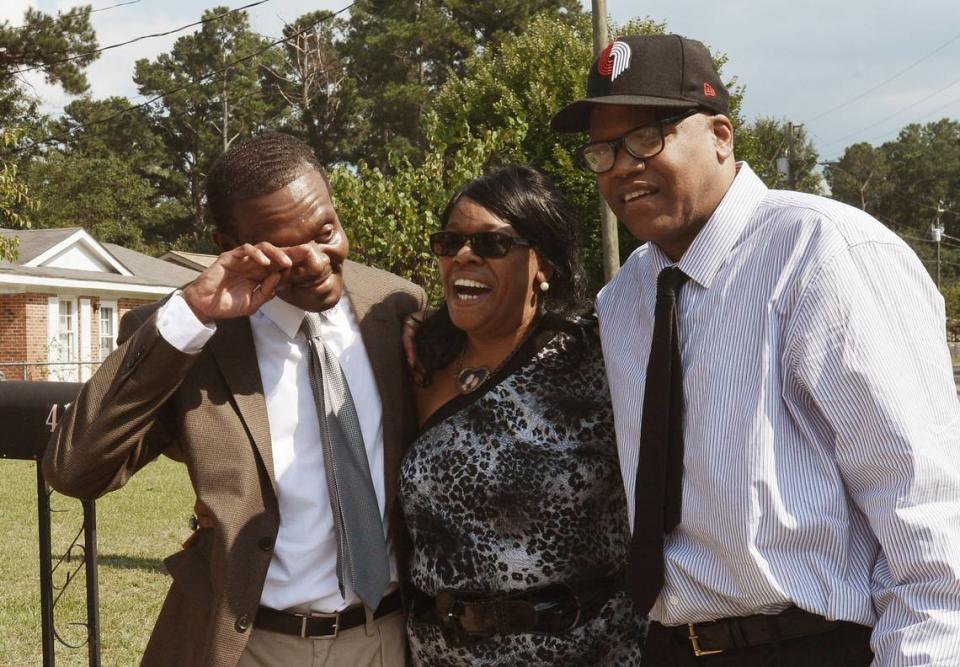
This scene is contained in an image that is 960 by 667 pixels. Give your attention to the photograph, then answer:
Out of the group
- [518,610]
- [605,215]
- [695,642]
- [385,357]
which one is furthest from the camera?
[605,215]

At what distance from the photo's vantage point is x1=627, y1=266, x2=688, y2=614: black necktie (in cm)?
221

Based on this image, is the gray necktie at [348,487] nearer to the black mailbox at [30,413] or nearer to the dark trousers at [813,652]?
the dark trousers at [813,652]

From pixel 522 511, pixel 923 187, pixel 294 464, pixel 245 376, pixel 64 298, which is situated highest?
pixel 245 376

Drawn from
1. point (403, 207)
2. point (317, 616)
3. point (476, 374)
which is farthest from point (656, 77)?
point (403, 207)

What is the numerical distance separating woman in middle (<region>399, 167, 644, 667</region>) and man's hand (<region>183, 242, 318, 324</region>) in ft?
2.20

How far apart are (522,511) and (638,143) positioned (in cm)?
108

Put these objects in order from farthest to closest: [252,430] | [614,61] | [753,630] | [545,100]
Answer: [545,100] < [252,430] < [614,61] < [753,630]

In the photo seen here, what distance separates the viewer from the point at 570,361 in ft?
9.95

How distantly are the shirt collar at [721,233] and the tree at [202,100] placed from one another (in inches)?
1911

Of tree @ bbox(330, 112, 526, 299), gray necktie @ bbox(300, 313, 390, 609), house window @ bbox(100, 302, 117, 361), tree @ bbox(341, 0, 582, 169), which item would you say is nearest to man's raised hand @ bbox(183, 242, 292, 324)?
gray necktie @ bbox(300, 313, 390, 609)

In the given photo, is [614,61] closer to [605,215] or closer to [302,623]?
[302,623]

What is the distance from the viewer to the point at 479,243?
3045mm

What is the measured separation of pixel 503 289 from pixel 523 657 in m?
1.07

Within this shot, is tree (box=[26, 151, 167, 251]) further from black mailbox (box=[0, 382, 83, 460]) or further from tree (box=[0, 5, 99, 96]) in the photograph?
black mailbox (box=[0, 382, 83, 460])
